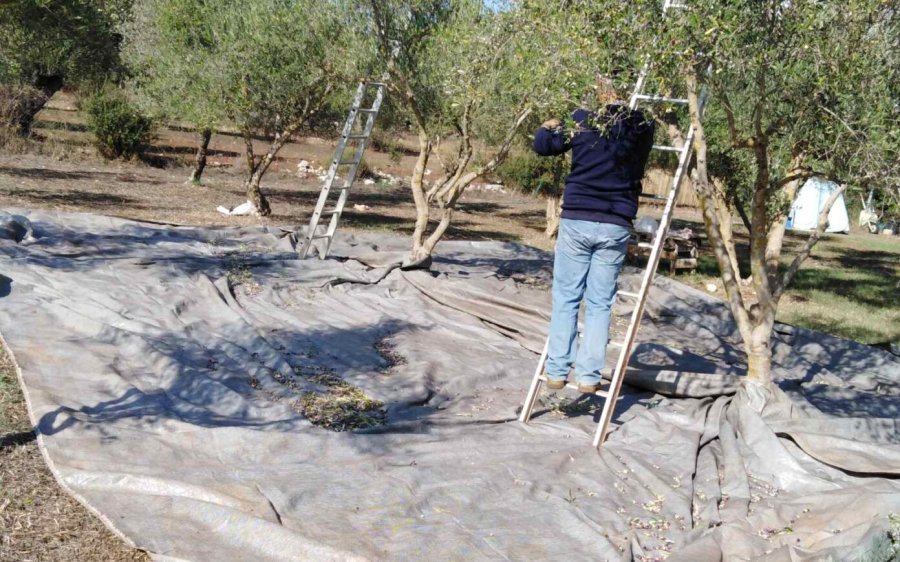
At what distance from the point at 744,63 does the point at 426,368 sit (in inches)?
128

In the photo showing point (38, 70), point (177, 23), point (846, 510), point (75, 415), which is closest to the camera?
point (846, 510)

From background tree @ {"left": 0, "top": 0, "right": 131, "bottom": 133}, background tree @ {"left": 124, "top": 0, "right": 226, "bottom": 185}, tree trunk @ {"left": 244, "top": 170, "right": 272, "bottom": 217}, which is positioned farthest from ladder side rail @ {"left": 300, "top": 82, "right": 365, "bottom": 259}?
background tree @ {"left": 0, "top": 0, "right": 131, "bottom": 133}

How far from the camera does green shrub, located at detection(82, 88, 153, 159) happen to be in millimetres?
21500

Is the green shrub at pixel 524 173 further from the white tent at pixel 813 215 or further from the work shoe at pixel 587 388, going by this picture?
the work shoe at pixel 587 388

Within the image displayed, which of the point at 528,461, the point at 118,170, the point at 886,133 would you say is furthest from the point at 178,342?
the point at 118,170

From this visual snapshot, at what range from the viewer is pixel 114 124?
2159 cm

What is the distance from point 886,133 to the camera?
5.74 meters

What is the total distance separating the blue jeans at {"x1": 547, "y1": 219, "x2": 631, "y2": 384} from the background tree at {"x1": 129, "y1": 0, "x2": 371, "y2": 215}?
593cm

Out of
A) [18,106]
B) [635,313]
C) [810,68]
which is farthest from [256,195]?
[810,68]

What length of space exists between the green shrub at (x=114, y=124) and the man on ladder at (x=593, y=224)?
17567 mm

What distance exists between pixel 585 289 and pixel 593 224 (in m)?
0.46

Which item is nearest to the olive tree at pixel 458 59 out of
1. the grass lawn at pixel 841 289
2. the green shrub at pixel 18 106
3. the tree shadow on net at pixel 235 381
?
the tree shadow on net at pixel 235 381

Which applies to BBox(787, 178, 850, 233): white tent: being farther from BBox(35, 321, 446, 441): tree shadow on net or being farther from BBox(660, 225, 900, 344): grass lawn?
BBox(35, 321, 446, 441): tree shadow on net

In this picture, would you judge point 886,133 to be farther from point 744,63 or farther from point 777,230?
point 777,230
